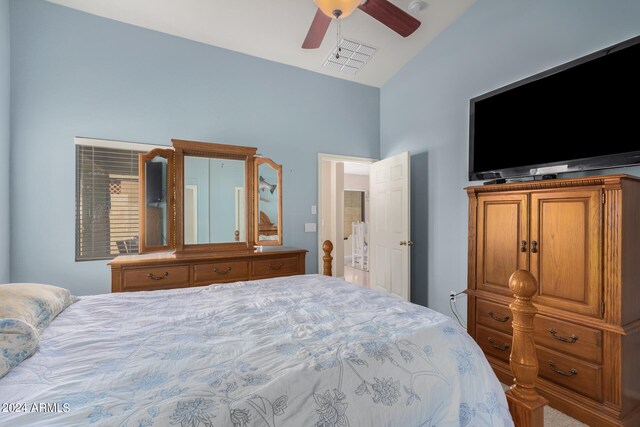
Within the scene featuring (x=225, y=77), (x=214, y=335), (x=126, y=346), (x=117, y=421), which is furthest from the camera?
(x=225, y=77)

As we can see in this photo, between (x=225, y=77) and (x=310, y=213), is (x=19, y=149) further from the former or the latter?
(x=310, y=213)

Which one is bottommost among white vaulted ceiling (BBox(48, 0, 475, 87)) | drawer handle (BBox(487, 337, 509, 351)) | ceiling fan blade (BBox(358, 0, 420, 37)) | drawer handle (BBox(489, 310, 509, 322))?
drawer handle (BBox(487, 337, 509, 351))

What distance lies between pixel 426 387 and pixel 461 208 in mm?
2436

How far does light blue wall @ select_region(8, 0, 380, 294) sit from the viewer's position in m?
2.41

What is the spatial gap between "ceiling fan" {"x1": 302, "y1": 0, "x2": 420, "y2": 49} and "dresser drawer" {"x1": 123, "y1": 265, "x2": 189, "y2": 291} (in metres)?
2.22

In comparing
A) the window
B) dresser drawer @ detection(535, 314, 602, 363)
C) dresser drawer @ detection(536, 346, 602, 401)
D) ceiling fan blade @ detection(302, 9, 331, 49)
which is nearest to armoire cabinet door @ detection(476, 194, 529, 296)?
dresser drawer @ detection(535, 314, 602, 363)

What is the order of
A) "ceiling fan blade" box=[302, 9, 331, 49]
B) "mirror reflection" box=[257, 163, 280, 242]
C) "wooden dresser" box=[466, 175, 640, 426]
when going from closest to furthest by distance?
"wooden dresser" box=[466, 175, 640, 426]
"ceiling fan blade" box=[302, 9, 331, 49]
"mirror reflection" box=[257, 163, 280, 242]

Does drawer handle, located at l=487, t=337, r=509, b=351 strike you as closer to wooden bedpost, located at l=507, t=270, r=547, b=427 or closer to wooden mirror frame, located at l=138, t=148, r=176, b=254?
wooden bedpost, located at l=507, t=270, r=547, b=427

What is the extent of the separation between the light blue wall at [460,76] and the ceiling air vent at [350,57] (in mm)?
643

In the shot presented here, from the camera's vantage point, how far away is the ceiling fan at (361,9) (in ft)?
5.66

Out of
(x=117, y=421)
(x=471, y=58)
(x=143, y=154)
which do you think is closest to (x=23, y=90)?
(x=143, y=154)

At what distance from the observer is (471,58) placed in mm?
2869

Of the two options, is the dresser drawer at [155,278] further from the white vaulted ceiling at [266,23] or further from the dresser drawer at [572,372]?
the dresser drawer at [572,372]

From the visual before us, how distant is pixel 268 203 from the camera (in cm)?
325
